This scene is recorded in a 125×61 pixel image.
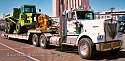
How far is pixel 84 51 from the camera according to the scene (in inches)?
456

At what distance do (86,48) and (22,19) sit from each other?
10.8 meters

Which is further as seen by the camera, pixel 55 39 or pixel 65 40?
pixel 55 39

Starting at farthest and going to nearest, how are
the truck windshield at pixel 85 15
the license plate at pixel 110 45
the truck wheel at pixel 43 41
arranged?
the truck wheel at pixel 43 41 < the truck windshield at pixel 85 15 < the license plate at pixel 110 45

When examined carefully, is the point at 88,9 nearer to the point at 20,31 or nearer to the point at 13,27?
the point at 20,31

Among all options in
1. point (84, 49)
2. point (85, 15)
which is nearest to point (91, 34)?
point (84, 49)

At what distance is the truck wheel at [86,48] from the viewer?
1113 centimetres

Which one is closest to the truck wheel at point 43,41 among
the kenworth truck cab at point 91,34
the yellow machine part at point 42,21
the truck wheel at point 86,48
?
the yellow machine part at point 42,21

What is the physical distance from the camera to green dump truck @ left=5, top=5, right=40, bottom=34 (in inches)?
790

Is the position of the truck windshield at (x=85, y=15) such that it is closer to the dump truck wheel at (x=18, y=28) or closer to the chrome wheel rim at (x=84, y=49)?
the chrome wheel rim at (x=84, y=49)

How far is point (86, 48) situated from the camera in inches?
450

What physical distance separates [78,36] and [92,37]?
3.99 ft

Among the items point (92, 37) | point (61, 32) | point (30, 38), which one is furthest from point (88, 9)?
point (30, 38)

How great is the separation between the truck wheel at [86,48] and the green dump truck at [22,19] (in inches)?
334

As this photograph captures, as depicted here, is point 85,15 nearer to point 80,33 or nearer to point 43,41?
point 80,33
